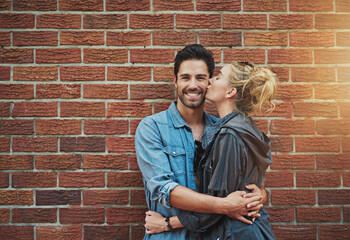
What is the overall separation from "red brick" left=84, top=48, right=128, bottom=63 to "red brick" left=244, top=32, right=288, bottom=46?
1.01 meters

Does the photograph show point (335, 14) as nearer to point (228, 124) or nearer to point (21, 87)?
point (228, 124)

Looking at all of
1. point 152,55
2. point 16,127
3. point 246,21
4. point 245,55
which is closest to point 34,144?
point 16,127

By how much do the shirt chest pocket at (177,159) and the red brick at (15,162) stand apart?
1153 millimetres

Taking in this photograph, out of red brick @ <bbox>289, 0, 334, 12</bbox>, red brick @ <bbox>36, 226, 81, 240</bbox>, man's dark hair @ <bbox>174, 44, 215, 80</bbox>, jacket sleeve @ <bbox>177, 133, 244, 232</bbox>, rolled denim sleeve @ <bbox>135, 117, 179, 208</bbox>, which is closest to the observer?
jacket sleeve @ <bbox>177, 133, 244, 232</bbox>

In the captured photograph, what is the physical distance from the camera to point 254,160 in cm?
178

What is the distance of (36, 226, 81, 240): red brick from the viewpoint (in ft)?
7.51

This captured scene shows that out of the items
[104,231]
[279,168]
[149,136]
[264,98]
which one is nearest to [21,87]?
[149,136]

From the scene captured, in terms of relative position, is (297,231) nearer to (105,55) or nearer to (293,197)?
(293,197)

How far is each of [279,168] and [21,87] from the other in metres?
2.20

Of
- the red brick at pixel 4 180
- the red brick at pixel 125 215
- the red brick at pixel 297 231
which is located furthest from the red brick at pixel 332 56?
the red brick at pixel 4 180

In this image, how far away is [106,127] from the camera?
2.33 meters

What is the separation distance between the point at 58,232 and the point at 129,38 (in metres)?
1.66

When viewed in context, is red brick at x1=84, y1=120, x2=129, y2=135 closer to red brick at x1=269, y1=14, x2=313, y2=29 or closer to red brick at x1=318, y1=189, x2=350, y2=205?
red brick at x1=269, y1=14, x2=313, y2=29

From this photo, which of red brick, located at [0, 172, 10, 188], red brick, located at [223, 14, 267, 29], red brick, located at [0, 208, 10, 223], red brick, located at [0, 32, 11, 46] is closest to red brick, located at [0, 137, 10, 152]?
red brick, located at [0, 172, 10, 188]
